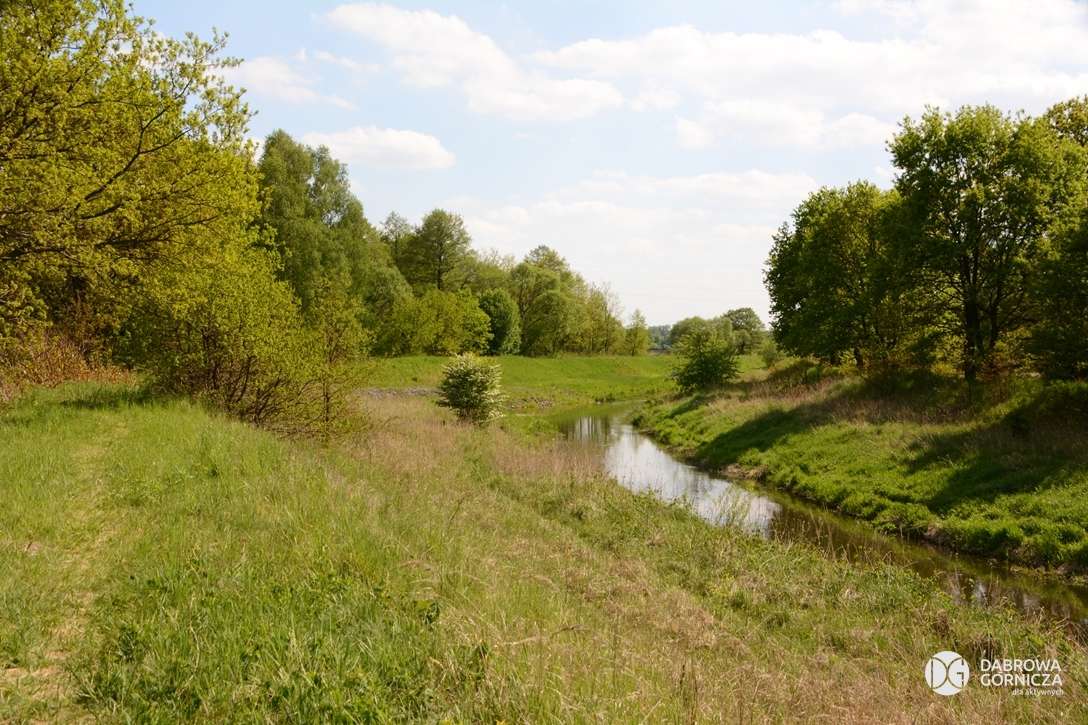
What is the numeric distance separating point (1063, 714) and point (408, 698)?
554 centimetres

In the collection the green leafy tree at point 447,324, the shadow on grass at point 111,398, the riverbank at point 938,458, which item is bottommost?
the riverbank at point 938,458

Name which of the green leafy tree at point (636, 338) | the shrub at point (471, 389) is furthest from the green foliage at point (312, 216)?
the green leafy tree at point (636, 338)

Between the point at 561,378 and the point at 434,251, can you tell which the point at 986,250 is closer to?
the point at 561,378

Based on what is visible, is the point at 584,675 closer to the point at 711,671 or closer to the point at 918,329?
the point at 711,671

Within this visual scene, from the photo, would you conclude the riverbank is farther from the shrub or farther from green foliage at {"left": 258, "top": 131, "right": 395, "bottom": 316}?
green foliage at {"left": 258, "top": 131, "right": 395, "bottom": 316}

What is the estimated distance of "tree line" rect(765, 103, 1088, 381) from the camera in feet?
53.2

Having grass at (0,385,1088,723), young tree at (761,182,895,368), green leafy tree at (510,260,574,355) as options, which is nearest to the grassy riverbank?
green leafy tree at (510,260,574,355)

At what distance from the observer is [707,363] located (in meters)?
36.5

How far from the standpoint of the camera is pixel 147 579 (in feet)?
16.1

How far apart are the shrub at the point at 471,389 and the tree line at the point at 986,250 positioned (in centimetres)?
1503

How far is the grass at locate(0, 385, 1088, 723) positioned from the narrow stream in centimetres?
172

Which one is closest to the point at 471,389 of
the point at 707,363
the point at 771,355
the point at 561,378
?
the point at 707,363

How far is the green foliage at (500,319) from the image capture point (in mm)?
61688

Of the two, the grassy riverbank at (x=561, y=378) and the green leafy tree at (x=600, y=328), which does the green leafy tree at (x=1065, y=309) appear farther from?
the green leafy tree at (x=600, y=328)
